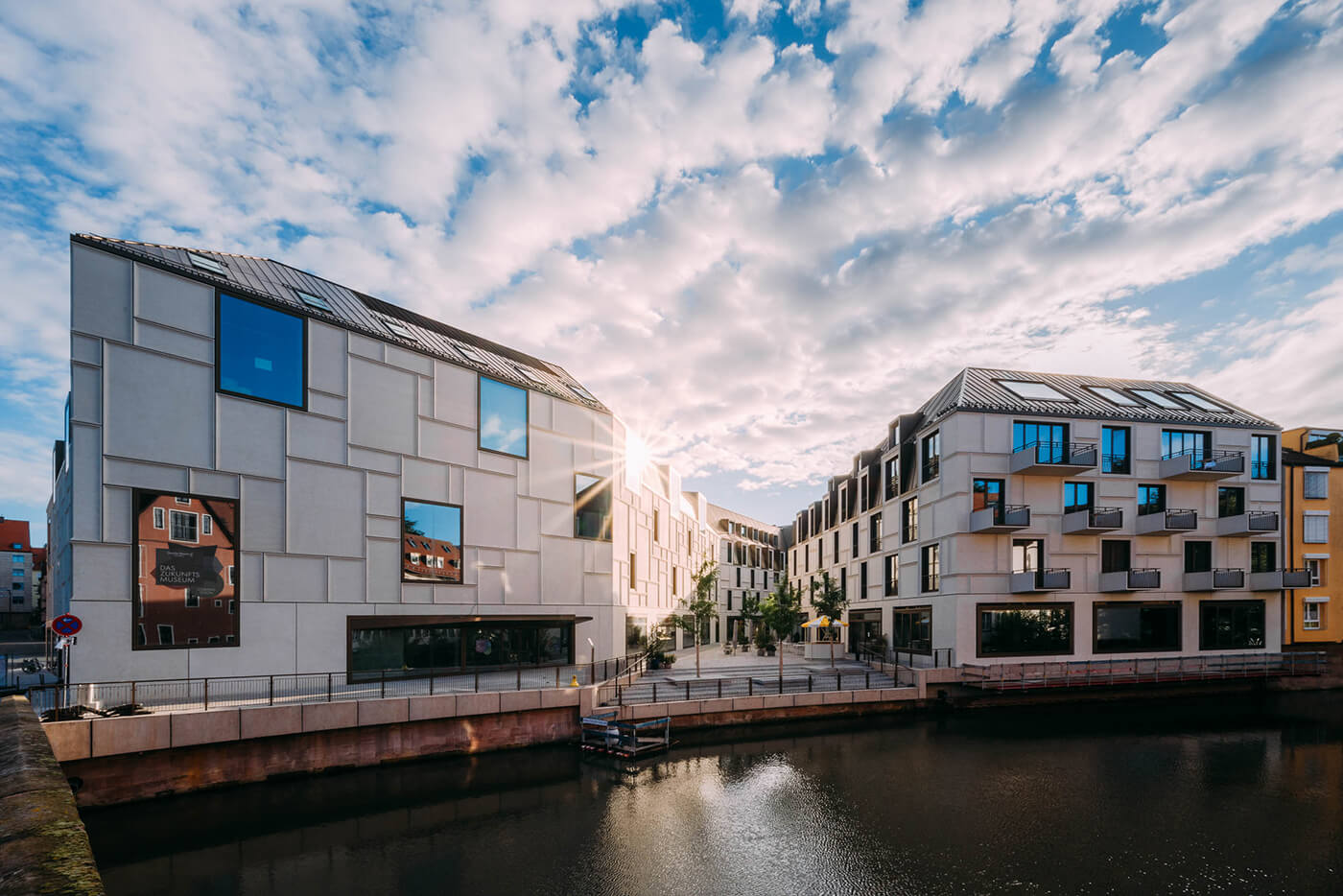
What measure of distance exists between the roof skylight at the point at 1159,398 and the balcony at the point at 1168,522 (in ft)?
19.9

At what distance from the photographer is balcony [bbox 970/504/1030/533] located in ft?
97.7

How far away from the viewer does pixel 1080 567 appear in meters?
31.6

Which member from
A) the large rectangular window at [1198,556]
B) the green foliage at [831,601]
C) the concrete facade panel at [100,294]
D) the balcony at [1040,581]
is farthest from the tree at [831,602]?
the concrete facade panel at [100,294]

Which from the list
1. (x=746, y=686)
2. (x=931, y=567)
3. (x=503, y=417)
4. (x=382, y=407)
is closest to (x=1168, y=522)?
(x=931, y=567)

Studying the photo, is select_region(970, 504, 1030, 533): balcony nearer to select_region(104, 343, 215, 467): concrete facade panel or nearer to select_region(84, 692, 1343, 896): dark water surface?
select_region(84, 692, 1343, 896): dark water surface

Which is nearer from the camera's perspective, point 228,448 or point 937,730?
point 228,448

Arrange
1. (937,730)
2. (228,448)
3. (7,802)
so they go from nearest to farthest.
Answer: (7,802) → (228,448) → (937,730)

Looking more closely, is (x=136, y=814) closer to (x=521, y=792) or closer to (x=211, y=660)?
(x=211, y=660)

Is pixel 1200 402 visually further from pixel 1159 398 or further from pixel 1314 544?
pixel 1314 544

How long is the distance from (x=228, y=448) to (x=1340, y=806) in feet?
101

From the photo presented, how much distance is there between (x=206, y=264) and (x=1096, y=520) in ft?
121

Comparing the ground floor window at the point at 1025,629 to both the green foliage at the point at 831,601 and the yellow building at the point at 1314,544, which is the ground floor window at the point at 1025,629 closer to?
the green foliage at the point at 831,601

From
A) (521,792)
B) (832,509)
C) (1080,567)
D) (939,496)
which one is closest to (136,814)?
(521,792)

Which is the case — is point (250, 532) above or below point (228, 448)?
below
